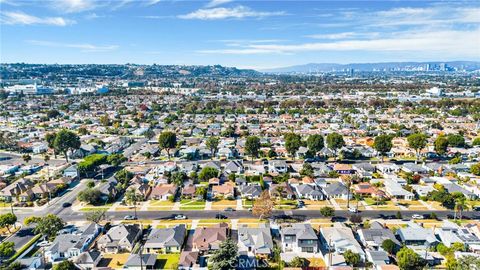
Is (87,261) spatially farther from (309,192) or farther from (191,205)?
(309,192)

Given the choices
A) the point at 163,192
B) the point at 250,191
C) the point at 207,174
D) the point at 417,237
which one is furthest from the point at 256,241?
the point at 207,174

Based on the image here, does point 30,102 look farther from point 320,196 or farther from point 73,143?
point 320,196

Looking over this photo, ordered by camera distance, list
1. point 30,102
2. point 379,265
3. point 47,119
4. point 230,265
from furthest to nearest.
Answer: point 30,102
point 47,119
point 379,265
point 230,265

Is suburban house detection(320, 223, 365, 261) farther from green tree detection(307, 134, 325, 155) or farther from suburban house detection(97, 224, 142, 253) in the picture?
green tree detection(307, 134, 325, 155)

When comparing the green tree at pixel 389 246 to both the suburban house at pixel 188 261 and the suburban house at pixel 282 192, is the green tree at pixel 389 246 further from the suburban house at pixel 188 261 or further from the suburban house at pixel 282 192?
the suburban house at pixel 188 261

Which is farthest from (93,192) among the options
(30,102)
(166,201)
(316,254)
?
(30,102)

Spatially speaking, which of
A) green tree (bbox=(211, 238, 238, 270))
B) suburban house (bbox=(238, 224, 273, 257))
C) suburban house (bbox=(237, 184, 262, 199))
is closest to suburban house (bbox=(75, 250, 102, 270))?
green tree (bbox=(211, 238, 238, 270))
